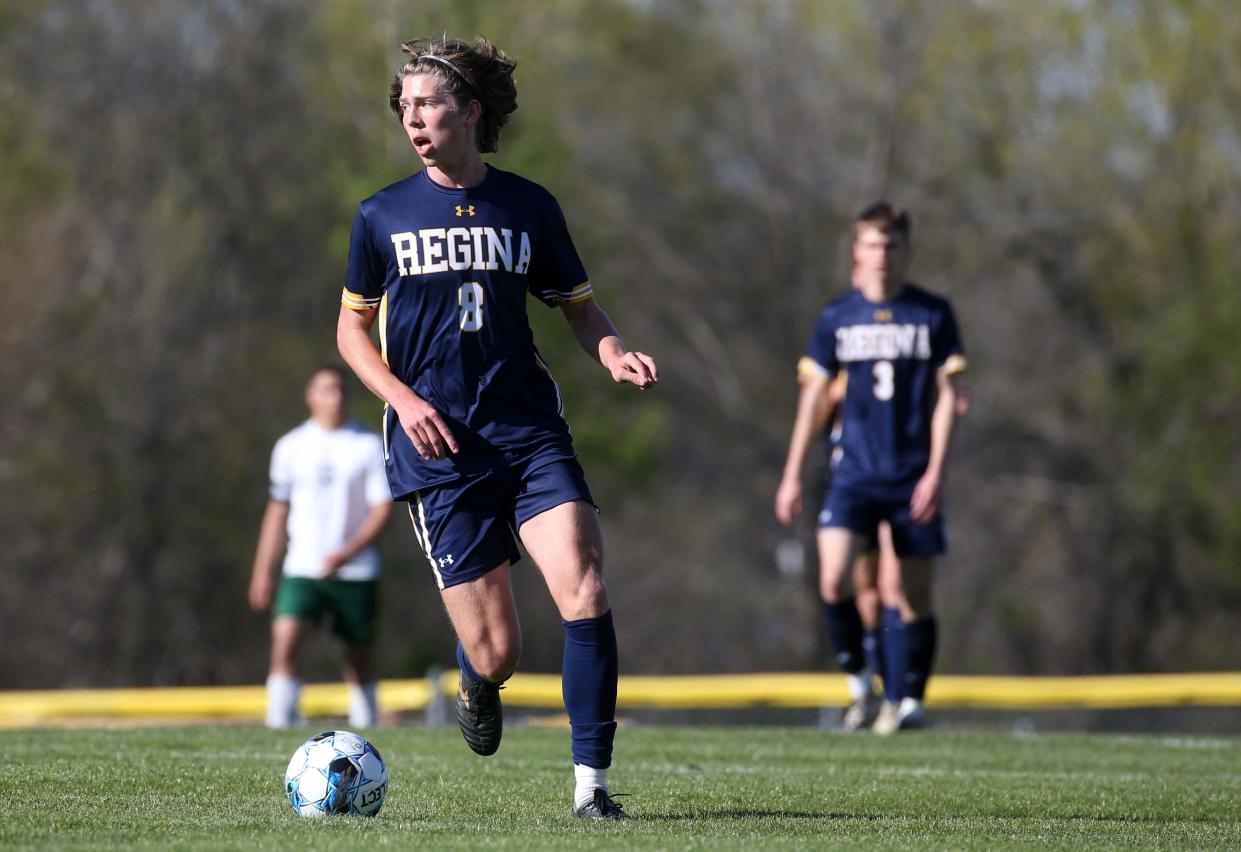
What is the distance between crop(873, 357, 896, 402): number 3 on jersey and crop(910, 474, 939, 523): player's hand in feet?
1.67

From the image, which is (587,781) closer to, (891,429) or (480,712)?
(480,712)

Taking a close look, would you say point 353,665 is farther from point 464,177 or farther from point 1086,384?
point 1086,384

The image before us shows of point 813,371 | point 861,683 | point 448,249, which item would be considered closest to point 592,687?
point 448,249

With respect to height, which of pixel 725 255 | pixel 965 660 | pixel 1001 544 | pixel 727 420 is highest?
pixel 725 255

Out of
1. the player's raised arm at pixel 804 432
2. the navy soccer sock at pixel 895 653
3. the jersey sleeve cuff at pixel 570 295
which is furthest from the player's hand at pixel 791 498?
the jersey sleeve cuff at pixel 570 295

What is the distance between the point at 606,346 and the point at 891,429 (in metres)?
4.22

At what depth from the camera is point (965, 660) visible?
2730 centimetres

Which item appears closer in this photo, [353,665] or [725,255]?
[353,665]

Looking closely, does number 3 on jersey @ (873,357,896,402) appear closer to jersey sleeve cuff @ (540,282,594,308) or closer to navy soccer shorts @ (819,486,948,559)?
navy soccer shorts @ (819,486,948,559)

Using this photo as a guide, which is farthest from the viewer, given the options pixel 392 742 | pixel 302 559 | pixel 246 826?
pixel 302 559

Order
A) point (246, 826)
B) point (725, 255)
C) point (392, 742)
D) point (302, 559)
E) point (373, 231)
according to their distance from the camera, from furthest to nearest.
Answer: point (725, 255), point (302, 559), point (392, 742), point (373, 231), point (246, 826)

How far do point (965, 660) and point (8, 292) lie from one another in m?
15.3

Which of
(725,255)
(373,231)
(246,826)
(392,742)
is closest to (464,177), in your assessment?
(373,231)

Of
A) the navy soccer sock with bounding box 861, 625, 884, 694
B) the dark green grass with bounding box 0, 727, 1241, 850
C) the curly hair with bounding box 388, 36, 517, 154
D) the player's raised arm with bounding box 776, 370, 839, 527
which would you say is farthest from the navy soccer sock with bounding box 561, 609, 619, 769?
the navy soccer sock with bounding box 861, 625, 884, 694
